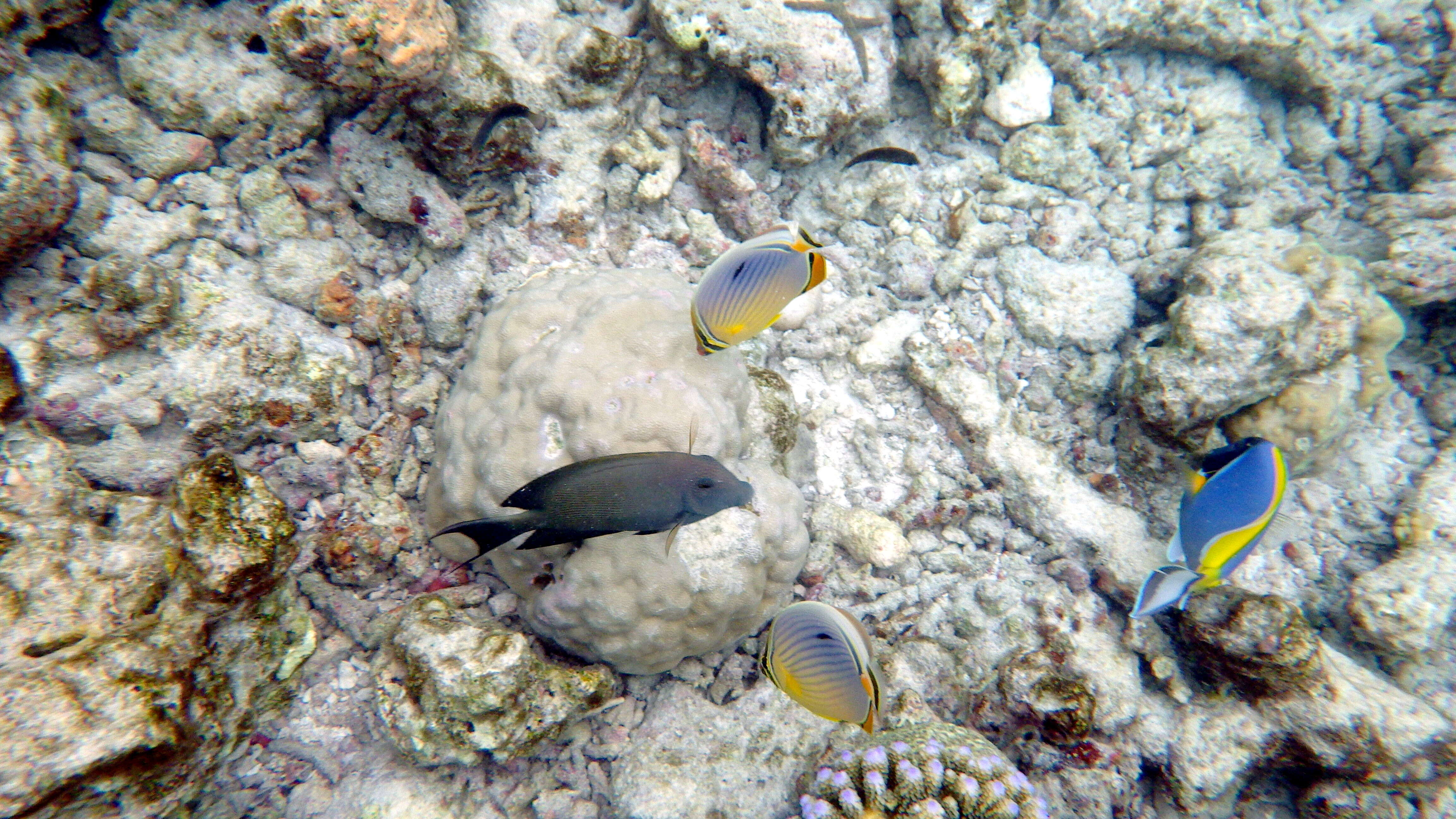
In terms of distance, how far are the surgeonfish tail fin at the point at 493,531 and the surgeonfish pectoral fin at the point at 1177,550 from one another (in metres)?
2.82

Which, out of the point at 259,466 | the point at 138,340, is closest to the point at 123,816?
the point at 259,466

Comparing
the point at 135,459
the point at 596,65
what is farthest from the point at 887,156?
the point at 135,459

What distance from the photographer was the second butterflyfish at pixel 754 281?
2.12 m

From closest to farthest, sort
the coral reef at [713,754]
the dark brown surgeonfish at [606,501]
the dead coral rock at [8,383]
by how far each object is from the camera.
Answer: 1. the dark brown surgeonfish at [606,501]
2. the dead coral rock at [8,383]
3. the coral reef at [713,754]

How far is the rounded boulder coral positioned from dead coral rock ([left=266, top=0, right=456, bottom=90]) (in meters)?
1.21

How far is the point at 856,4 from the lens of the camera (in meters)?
4.02

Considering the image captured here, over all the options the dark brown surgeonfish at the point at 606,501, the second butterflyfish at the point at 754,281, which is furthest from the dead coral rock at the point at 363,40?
the dark brown surgeonfish at the point at 606,501

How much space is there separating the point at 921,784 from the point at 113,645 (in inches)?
130

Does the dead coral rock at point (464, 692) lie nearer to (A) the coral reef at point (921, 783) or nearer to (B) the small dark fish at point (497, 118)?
(A) the coral reef at point (921, 783)

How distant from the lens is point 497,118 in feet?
10.7

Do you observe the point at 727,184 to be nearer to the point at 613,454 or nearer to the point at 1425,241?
the point at 613,454

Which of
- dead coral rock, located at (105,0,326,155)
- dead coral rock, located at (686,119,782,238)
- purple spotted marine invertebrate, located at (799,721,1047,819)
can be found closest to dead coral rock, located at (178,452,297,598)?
dead coral rock, located at (105,0,326,155)

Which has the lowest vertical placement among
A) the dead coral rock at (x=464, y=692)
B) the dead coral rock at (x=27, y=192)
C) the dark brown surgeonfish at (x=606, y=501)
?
the dead coral rock at (x=464, y=692)

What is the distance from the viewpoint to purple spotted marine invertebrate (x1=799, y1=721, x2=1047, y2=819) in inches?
103
